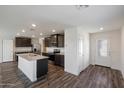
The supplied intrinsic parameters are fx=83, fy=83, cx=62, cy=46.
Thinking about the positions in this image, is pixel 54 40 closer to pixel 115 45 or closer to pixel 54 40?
pixel 54 40

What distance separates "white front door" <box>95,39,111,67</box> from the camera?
558 centimetres

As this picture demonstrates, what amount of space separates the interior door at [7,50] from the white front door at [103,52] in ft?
24.0

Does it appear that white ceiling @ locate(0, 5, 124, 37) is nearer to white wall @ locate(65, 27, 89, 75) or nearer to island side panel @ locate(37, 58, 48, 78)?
white wall @ locate(65, 27, 89, 75)

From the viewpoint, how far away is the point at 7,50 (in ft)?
23.8

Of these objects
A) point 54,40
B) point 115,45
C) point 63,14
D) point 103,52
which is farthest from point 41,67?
point 115,45

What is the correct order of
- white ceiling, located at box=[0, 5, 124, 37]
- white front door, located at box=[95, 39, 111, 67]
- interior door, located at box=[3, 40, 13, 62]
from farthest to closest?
interior door, located at box=[3, 40, 13, 62] < white front door, located at box=[95, 39, 111, 67] < white ceiling, located at box=[0, 5, 124, 37]

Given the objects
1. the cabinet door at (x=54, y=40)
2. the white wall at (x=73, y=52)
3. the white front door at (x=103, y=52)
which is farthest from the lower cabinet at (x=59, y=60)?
the white front door at (x=103, y=52)

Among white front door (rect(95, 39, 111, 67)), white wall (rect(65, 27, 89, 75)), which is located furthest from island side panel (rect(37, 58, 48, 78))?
white front door (rect(95, 39, 111, 67))

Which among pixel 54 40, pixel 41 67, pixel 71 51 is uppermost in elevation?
pixel 54 40

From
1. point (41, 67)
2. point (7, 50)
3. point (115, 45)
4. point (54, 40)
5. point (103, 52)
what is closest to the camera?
point (41, 67)

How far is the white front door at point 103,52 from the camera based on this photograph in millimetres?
5581

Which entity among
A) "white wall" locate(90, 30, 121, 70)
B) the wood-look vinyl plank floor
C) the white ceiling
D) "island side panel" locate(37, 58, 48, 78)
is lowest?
the wood-look vinyl plank floor

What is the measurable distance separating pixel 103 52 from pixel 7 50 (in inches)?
308

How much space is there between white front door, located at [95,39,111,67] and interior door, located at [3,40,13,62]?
7311 mm
